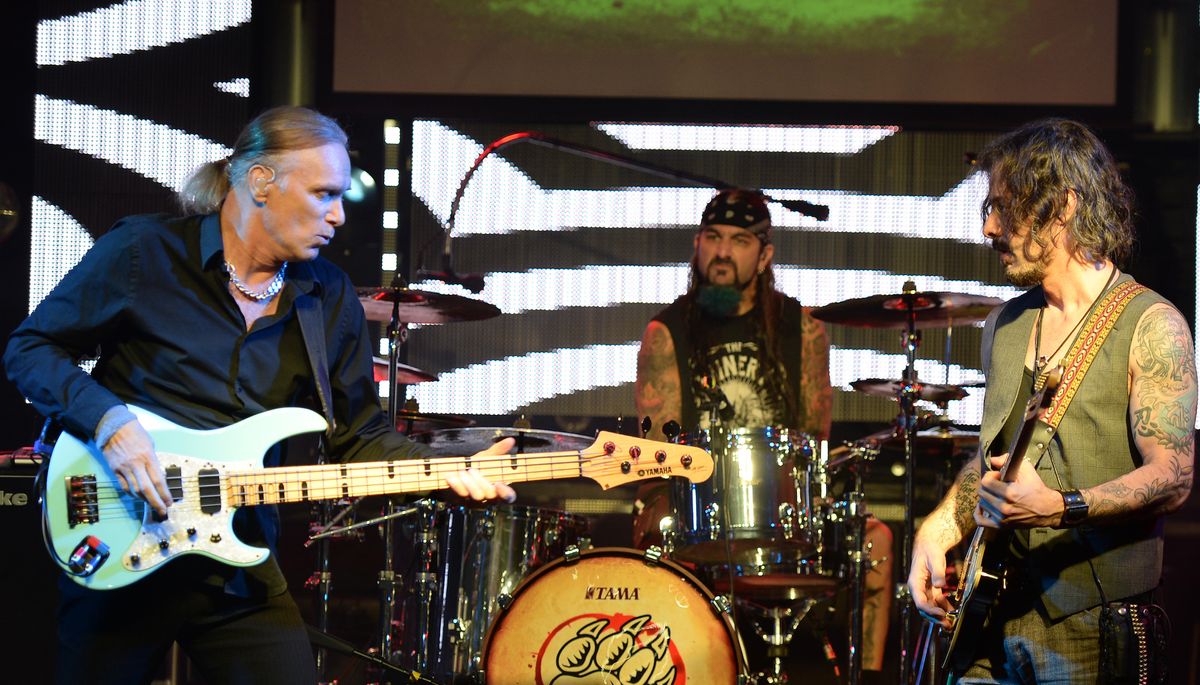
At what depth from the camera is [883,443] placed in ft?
22.5

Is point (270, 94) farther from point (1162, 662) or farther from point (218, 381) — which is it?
point (1162, 662)

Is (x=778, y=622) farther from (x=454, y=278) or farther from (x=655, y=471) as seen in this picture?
(x=655, y=471)

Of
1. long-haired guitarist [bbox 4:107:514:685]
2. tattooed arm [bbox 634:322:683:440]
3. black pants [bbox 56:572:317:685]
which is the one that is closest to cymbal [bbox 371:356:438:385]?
tattooed arm [bbox 634:322:683:440]

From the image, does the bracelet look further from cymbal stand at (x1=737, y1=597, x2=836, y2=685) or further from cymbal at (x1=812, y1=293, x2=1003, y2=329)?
cymbal at (x1=812, y1=293, x2=1003, y2=329)

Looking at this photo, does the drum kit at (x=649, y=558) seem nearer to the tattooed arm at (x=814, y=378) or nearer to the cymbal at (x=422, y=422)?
the cymbal at (x=422, y=422)

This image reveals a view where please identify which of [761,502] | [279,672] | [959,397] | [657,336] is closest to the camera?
[279,672]

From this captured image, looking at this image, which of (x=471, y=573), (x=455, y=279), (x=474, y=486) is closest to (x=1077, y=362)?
(x=474, y=486)

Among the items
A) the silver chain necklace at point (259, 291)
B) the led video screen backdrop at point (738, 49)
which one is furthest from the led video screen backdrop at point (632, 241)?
the silver chain necklace at point (259, 291)

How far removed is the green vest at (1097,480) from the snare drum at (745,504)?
8.26 feet

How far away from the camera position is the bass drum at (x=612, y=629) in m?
5.42

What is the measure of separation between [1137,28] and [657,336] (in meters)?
3.45

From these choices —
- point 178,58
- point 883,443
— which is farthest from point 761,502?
point 178,58

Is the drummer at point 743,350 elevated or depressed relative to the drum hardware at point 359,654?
elevated

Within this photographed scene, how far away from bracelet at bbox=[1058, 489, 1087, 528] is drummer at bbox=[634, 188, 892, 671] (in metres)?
3.83
